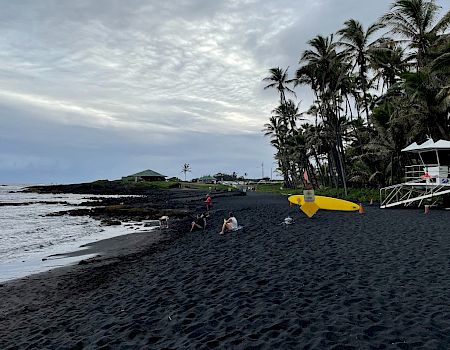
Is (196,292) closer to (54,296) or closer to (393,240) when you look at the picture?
(54,296)

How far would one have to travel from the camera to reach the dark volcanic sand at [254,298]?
5.53 m

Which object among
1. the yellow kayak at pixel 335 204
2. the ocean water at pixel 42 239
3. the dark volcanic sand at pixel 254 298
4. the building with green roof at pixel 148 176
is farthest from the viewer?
the building with green roof at pixel 148 176

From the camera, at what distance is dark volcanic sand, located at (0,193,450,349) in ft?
18.1

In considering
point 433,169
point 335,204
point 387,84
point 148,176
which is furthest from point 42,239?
point 148,176

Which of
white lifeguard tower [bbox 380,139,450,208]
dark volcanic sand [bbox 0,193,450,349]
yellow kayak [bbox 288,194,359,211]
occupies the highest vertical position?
white lifeguard tower [bbox 380,139,450,208]

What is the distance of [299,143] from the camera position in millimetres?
50375

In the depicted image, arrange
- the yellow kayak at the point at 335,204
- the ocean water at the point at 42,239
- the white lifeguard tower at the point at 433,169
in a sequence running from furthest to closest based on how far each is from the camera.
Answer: the yellow kayak at the point at 335,204, the white lifeguard tower at the point at 433,169, the ocean water at the point at 42,239

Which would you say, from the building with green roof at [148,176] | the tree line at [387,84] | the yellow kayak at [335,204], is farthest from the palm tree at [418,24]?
the building with green roof at [148,176]

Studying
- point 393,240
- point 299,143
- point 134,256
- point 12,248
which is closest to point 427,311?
point 393,240

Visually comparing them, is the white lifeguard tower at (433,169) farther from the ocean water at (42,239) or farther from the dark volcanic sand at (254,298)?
the ocean water at (42,239)

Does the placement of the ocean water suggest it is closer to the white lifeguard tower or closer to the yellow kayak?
the yellow kayak

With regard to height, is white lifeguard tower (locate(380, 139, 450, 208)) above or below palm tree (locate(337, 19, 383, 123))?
below

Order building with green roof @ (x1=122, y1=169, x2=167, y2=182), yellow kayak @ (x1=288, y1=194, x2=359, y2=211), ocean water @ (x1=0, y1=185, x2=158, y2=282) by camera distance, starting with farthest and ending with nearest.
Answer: building with green roof @ (x1=122, y1=169, x2=167, y2=182)
yellow kayak @ (x1=288, y1=194, x2=359, y2=211)
ocean water @ (x1=0, y1=185, x2=158, y2=282)

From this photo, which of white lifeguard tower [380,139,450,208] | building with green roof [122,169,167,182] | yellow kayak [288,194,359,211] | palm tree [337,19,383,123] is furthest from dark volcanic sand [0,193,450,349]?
building with green roof [122,169,167,182]
